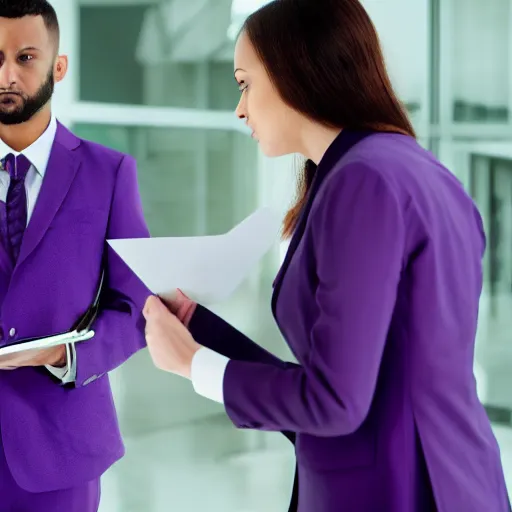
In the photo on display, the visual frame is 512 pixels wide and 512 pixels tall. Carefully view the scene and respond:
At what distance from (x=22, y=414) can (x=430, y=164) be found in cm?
97

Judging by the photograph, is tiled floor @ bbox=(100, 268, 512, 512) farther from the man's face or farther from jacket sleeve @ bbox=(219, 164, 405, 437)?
jacket sleeve @ bbox=(219, 164, 405, 437)

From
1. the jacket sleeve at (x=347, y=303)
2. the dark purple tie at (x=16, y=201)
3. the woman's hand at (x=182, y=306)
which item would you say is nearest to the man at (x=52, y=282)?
the dark purple tie at (x=16, y=201)

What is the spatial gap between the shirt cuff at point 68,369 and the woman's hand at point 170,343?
0.45m

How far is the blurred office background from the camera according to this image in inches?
133

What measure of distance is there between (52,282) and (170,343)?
0.56 m

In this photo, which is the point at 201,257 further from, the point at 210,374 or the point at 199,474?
the point at 199,474

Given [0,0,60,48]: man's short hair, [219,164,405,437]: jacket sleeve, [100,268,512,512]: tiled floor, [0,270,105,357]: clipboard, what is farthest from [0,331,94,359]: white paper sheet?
[100,268,512,512]: tiled floor

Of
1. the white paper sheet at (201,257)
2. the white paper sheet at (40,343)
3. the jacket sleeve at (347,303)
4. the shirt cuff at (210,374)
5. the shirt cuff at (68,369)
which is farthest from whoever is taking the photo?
the shirt cuff at (68,369)

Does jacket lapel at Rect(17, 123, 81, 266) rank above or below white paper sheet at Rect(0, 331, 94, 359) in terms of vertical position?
above

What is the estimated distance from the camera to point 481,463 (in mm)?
1055

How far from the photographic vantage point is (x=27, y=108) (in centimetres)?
160

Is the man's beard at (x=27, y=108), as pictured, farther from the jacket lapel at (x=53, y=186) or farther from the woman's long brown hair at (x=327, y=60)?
the woman's long brown hair at (x=327, y=60)

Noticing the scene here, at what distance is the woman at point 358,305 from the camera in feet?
3.01

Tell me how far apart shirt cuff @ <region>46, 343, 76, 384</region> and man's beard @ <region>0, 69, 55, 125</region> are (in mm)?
476
